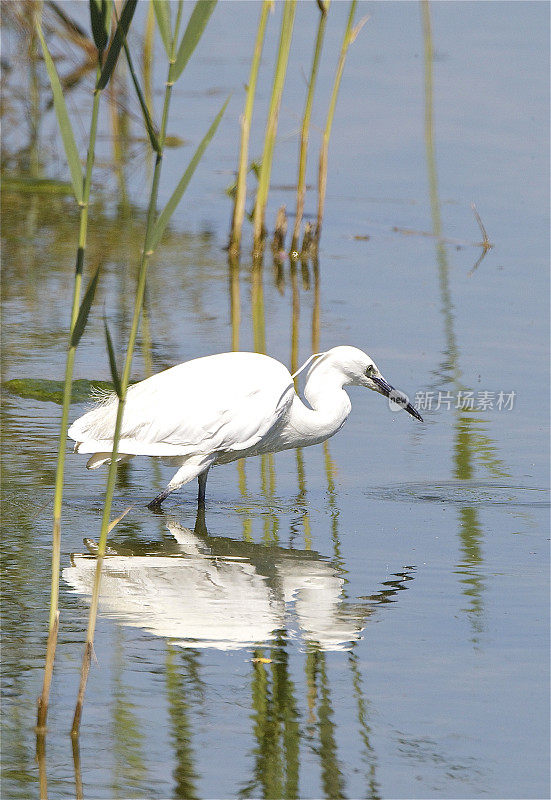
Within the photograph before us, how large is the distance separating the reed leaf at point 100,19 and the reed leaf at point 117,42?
48 millimetres

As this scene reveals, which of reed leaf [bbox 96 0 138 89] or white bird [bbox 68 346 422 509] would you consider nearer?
reed leaf [bbox 96 0 138 89]

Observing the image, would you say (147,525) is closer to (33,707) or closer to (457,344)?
(33,707)

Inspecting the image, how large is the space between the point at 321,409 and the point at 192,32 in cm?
306

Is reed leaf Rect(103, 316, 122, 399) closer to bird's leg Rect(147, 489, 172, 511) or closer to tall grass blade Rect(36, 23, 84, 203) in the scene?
tall grass blade Rect(36, 23, 84, 203)

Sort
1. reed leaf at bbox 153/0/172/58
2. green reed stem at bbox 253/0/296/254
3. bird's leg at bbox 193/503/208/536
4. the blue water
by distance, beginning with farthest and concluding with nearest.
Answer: green reed stem at bbox 253/0/296/254
bird's leg at bbox 193/503/208/536
the blue water
reed leaf at bbox 153/0/172/58

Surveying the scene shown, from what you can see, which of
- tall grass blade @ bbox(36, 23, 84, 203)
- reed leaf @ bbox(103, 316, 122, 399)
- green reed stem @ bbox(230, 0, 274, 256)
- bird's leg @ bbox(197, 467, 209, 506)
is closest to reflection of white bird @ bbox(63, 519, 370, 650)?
bird's leg @ bbox(197, 467, 209, 506)

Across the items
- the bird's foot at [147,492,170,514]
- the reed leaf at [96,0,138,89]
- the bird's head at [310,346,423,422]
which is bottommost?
the bird's foot at [147,492,170,514]

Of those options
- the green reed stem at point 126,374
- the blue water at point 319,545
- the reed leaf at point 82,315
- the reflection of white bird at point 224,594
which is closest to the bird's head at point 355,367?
the blue water at point 319,545

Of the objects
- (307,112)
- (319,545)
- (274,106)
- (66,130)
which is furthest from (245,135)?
(66,130)

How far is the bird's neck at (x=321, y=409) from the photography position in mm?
6023

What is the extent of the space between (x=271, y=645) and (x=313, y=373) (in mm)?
2129

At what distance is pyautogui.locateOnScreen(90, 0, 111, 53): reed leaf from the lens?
321cm

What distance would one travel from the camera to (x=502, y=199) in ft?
41.3

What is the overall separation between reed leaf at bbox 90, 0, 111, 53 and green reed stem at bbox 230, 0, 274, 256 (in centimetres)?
572
